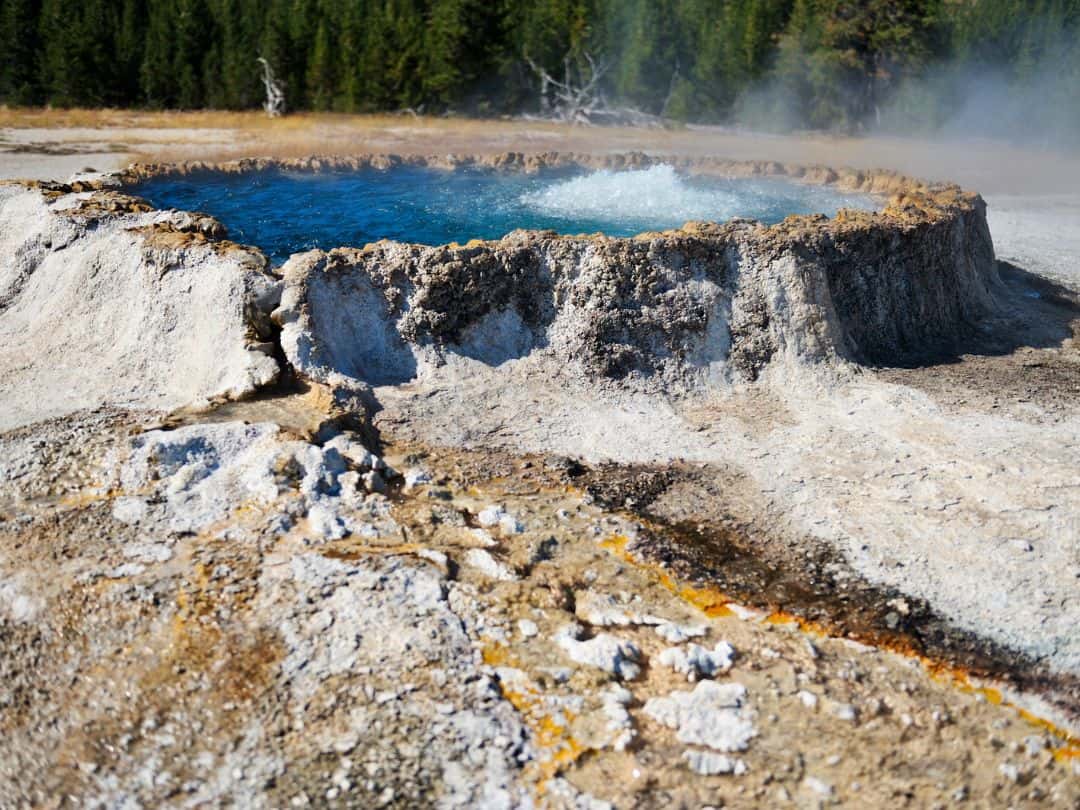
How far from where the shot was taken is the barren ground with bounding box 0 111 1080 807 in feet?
17.7

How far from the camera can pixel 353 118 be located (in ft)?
76.7

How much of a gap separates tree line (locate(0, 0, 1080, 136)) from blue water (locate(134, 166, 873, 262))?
27.7 feet

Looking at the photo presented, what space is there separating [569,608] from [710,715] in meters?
1.22

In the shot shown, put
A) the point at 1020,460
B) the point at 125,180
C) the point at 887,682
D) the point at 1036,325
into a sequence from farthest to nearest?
Result: the point at 125,180 → the point at 1036,325 → the point at 1020,460 → the point at 887,682

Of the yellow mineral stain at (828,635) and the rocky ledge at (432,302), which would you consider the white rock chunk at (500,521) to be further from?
the rocky ledge at (432,302)

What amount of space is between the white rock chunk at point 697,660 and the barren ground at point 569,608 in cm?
9

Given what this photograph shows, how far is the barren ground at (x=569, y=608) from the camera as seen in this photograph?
5402mm

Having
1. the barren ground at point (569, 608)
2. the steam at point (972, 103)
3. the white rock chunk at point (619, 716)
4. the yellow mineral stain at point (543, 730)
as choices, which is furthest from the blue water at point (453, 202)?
the steam at point (972, 103)

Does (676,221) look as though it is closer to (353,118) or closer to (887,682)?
(887,682)

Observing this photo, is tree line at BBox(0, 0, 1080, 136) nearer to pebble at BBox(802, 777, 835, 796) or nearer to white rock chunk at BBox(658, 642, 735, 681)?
white rock chunk at BBox(658, 642, 735, 681)

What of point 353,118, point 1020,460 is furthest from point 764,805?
point 353,118

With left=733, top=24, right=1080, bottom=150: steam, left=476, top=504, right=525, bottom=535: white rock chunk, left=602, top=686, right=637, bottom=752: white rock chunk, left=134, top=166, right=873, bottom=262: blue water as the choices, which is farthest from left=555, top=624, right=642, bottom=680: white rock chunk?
left=733, top=24, right=1080, bottom=150: steam

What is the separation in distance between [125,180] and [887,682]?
11.8m

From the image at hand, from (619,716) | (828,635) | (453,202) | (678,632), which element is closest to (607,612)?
(678,632)
